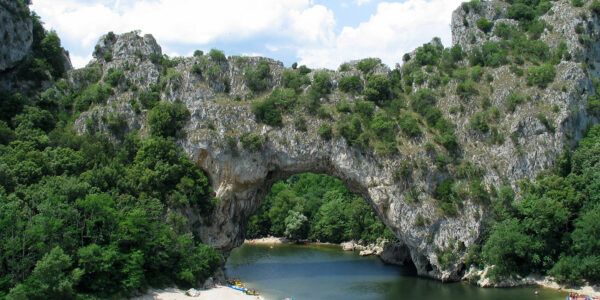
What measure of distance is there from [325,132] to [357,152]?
3926mm

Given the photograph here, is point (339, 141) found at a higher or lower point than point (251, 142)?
higher

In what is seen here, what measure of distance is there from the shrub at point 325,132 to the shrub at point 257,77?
8.47 metres

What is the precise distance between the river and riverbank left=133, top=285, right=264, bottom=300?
124 inches

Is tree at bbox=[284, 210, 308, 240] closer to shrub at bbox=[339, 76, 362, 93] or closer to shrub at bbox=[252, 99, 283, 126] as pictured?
shrub at bbox=[339, 76, 362, 93]

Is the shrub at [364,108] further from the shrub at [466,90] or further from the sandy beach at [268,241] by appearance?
the sandy beach at [268,241]

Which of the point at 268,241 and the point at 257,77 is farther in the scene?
the point at 268,241

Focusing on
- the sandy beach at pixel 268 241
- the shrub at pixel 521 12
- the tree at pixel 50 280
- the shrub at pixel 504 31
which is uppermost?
the shrub at pixel 521 12

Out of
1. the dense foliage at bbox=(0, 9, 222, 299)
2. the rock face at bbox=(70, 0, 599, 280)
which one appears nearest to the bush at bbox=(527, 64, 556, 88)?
the rock face at bbox=(70, 0, 599, 280)

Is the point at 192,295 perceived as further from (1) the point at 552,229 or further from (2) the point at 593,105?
(2) the point at 593,105

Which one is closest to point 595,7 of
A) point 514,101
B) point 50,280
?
point 514,101

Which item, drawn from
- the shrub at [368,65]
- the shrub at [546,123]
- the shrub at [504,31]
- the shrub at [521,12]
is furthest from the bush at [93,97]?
the shrub at [521,12]

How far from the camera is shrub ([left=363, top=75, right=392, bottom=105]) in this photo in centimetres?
6688

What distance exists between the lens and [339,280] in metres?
62.0

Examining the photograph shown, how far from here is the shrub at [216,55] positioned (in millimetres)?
67188
